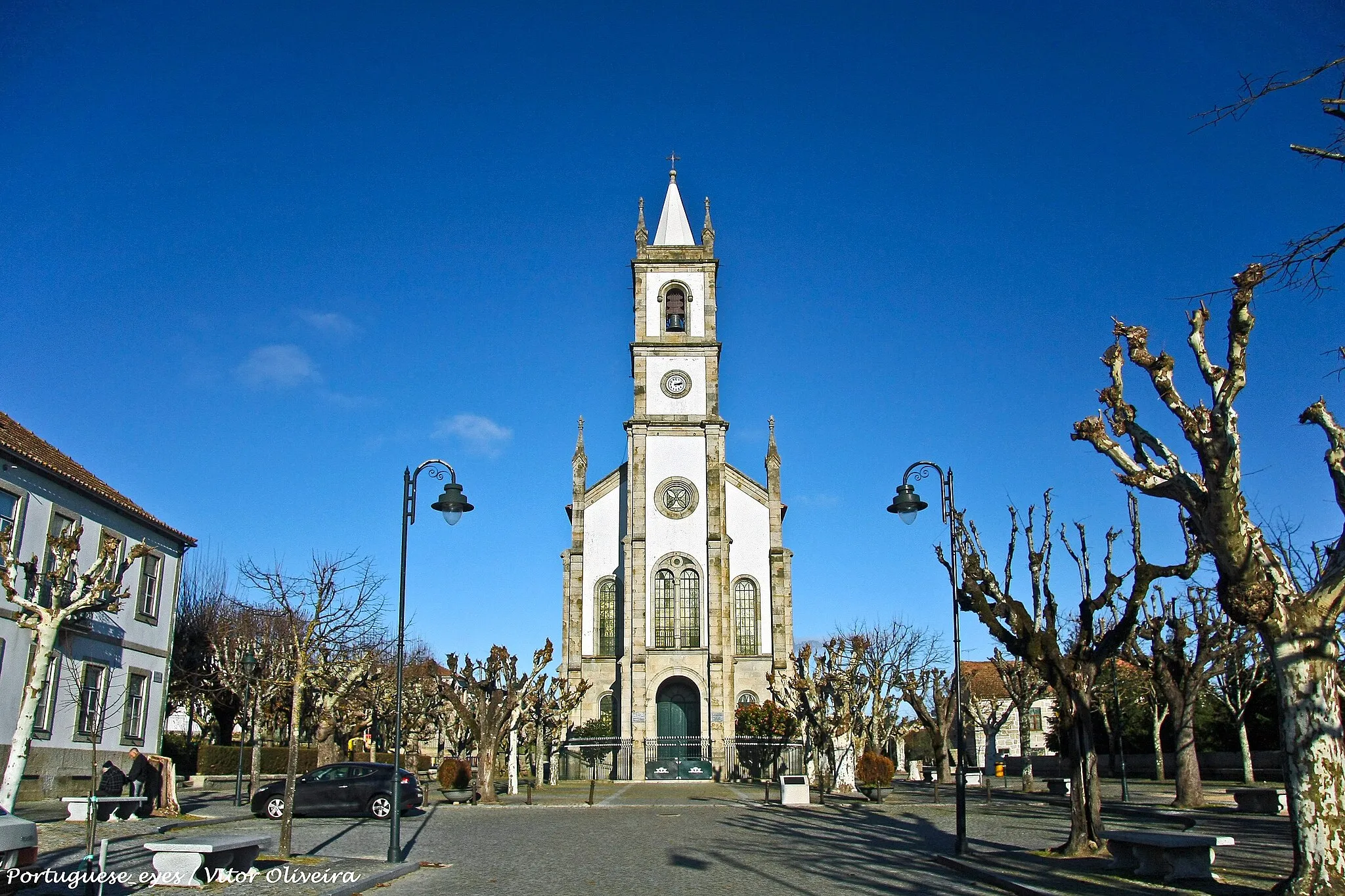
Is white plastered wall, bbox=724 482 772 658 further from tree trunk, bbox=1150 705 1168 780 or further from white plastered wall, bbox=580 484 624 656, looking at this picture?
tree trunk, bbox=1150 705 1168 780

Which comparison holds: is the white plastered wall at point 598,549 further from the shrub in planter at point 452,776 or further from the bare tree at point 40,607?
the bare tree at point 40,607

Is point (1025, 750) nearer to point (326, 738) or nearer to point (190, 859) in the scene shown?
point (326, 738)

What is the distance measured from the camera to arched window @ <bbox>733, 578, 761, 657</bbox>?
48.2m

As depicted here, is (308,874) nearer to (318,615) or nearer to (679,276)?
(318,615)

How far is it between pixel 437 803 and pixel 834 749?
12526 millimetres

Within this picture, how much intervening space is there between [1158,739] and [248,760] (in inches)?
1586

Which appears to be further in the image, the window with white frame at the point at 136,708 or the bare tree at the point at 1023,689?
the bare tree at the point at 1023,689

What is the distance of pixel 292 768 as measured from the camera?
16188mm

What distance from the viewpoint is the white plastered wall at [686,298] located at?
170ft

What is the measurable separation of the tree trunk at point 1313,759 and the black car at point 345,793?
1888 cm

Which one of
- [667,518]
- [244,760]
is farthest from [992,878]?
[667,518]

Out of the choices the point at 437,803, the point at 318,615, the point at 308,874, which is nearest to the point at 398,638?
the point at 318,615

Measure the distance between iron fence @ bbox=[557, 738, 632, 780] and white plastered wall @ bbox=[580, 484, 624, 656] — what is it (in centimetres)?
482

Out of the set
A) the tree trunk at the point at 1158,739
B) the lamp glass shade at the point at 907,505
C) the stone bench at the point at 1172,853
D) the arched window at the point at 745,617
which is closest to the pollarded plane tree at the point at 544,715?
the arched window at the point at 745,617
